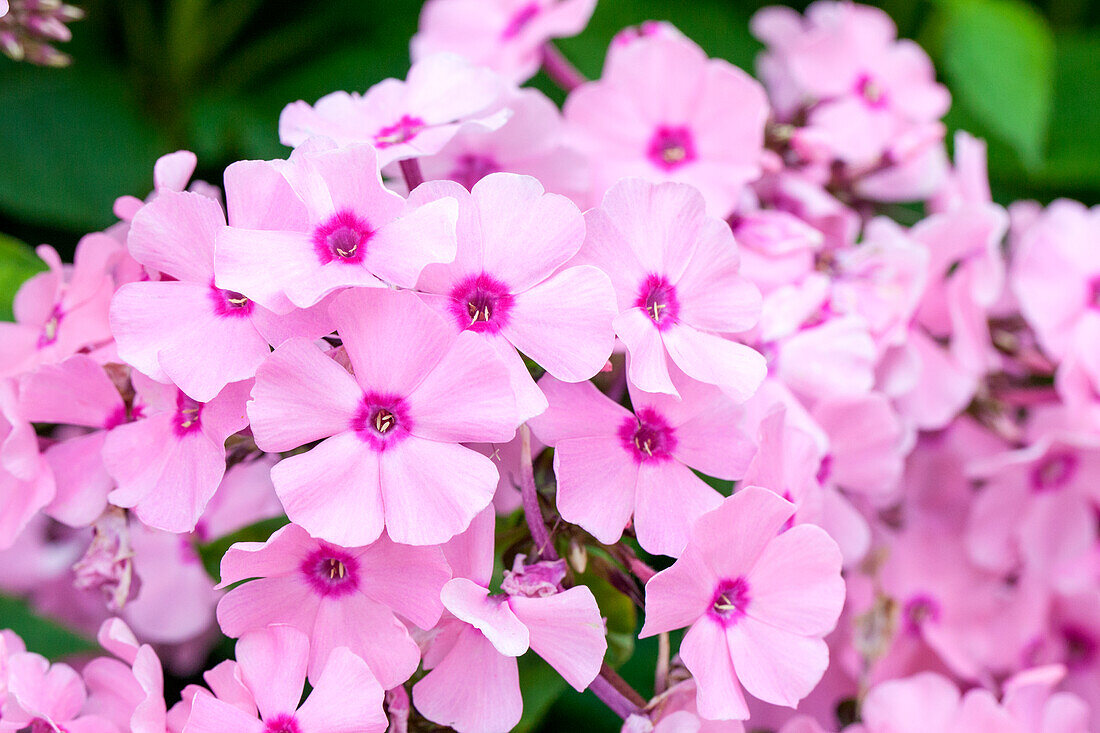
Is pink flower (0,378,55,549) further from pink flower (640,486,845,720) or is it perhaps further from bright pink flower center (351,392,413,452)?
pink flower (640,486,845,720)

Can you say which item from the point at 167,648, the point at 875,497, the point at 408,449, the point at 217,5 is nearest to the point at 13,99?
the point at 217,5

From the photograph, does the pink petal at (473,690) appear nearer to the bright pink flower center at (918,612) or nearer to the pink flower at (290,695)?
the pink flower at (290,695)

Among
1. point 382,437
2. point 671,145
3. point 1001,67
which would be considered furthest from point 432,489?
point 1001,67

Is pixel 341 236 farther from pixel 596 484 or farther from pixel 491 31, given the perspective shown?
pixel 491 31

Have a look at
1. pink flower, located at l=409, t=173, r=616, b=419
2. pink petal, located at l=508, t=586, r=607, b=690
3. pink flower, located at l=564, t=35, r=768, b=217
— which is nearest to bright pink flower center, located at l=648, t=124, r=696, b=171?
pink flower, located at l=564, t=35, r=768, b=217

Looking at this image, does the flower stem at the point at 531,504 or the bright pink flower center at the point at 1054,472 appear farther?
the bright pink flower center at the point at 1054,472

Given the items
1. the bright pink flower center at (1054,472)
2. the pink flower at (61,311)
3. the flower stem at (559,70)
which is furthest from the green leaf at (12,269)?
the bright pink flower center at (1054,472)

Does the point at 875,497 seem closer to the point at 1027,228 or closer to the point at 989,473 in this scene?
the point at 989,473
